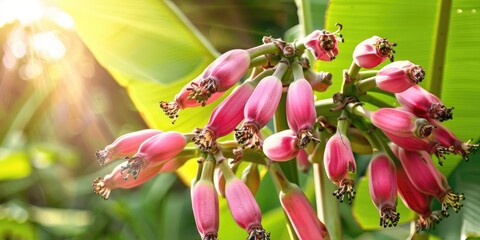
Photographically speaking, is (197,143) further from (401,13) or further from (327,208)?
(401,13)

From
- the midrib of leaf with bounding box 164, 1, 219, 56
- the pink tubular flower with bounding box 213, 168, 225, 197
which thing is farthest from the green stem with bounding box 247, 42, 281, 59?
the midrib of leaf with bounding box 164, 1, 219, 56

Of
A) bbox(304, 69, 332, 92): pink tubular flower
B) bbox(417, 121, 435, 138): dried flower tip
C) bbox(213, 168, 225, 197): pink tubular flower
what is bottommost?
bbox(417, 121, 435, 138): dried flower tip

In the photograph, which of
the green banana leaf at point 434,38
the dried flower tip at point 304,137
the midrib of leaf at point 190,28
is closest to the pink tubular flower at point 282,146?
the dried flower tip at point 304,137

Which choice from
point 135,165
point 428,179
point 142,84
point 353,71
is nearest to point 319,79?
point 353,71

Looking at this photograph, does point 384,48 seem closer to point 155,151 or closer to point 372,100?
point 372,100

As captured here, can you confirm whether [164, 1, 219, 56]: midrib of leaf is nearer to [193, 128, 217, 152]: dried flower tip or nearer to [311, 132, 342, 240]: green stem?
[311, 132, 342, 240]: green stem
